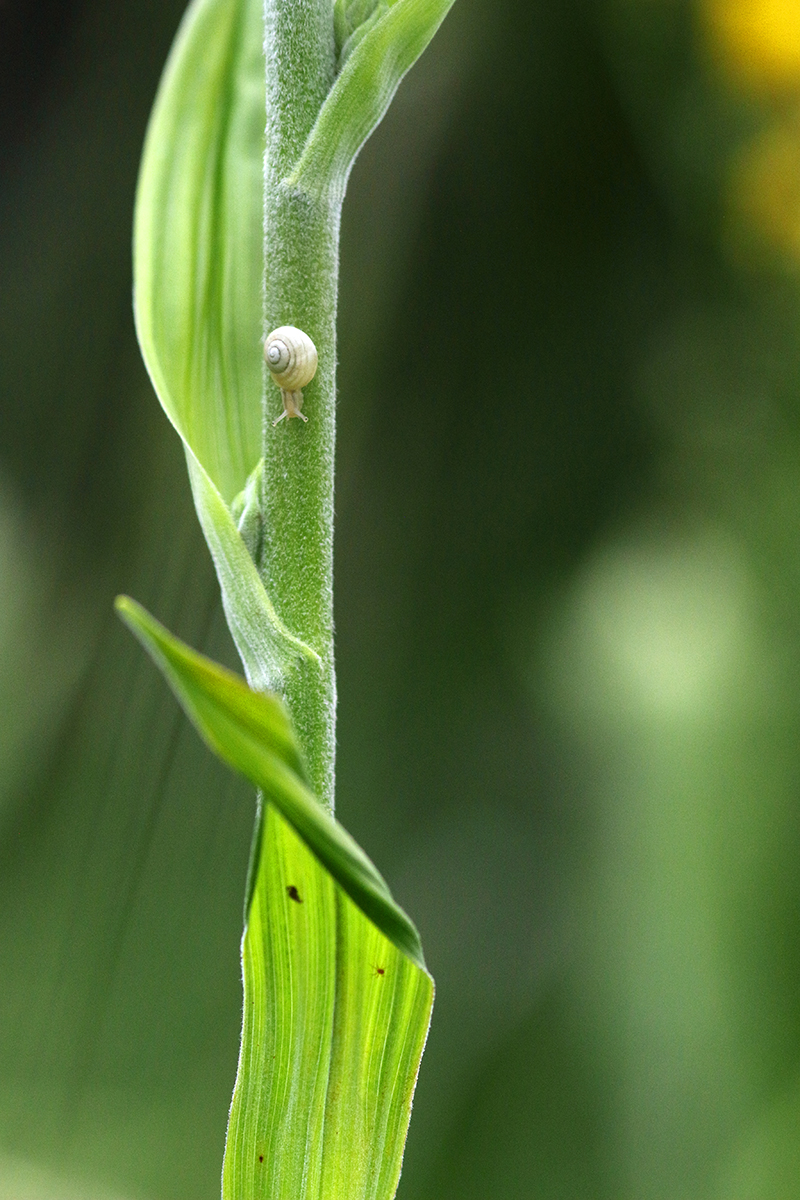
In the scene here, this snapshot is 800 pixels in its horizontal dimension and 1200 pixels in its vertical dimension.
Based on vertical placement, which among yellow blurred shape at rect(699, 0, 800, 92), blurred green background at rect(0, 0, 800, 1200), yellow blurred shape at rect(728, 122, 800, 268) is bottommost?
blurred green background at rect(0, 0, 800, 1200)

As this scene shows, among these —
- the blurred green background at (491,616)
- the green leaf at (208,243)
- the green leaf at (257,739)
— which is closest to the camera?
the green leaf at (257,739)

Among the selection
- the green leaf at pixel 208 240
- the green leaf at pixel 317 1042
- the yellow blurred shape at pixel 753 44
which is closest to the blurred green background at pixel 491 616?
the yellow blurred shape at pixel 753 44

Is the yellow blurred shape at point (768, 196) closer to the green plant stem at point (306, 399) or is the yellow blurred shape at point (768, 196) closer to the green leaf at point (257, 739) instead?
the green plant stem at point (306, 399)

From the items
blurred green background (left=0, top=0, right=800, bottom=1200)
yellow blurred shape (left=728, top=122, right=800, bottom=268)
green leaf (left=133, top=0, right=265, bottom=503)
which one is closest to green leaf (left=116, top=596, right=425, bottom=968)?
green leaf (left=133, top=0, right=265, bottom=503)

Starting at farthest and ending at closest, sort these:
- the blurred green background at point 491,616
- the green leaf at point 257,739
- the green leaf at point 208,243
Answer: the blurred green background at point 491,616 → the green leaf at point 208,243 → the green leaf at point 257,739

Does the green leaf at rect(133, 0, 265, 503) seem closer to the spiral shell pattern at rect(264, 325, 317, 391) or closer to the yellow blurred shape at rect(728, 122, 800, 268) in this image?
the spiral shell pattern at rect(264, 325, 317, 391)

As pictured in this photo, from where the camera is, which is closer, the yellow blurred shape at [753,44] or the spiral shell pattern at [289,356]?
the spiral shell pattern at [289,356]

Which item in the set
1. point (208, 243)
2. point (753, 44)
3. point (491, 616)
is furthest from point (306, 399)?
point (753, 44)

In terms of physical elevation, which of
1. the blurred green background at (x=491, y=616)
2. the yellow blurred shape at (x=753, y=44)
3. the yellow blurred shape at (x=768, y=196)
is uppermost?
the yellow blurred shape at (x=753, y=44)
